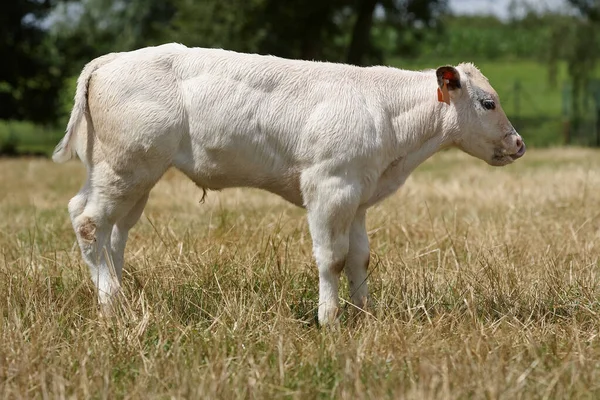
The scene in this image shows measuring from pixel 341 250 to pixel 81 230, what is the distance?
1.74 metres

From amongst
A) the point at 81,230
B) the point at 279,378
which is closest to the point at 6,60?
the point at 81,230

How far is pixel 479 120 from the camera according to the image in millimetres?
6879

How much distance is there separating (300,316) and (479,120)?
1.84m

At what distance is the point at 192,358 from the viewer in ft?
18.0

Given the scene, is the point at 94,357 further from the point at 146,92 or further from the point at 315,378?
the point at 146,92

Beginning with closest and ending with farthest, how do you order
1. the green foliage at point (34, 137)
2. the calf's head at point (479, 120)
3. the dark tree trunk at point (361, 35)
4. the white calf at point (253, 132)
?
the white calf at point (253, 132) → the calf's head at point (479, 120) → the dark tree trunk at point (361, 35) → the green foliage at point (34, 137)

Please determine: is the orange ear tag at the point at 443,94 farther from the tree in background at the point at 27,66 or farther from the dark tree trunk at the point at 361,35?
the dark tree trunk at the point at 361,35

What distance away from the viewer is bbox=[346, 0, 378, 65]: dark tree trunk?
1260 inches

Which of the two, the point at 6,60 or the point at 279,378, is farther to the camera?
the point at 6,60

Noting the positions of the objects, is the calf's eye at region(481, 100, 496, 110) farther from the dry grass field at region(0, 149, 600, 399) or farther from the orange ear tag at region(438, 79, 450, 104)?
the dry grass field at region(0, 149, 600, 399)

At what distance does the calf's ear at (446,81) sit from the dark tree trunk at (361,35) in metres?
25.0

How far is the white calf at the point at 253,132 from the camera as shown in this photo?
20.8 ft

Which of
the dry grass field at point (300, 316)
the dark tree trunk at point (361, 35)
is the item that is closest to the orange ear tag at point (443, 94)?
the dry grass field at point (300, 316)

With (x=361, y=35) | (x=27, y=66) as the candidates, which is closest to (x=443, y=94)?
(x=27, y=66)
